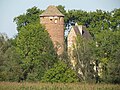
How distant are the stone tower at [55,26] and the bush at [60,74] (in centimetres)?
517

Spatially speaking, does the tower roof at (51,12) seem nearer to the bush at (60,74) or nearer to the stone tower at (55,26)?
the stone tower at (55,26)

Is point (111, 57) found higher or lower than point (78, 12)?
lower

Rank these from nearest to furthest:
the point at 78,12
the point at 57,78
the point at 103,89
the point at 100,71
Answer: the point at 103,89, the point at 57,78, the point at 100,71, the point at 78,12

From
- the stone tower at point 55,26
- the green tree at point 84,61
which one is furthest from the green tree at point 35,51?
the green tree at point 84,61

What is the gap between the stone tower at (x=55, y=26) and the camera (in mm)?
44219

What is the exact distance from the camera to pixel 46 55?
137 feet

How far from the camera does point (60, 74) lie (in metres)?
38.4

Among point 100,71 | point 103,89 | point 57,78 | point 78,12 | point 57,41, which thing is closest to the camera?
point 103,89

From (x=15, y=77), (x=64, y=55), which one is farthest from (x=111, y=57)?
(x=15, y=77)

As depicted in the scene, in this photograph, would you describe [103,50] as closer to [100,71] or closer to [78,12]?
[100,71]

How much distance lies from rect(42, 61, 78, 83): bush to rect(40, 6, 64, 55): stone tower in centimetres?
517

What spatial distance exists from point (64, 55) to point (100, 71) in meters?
3.30

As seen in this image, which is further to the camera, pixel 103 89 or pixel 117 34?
pixel 117 34

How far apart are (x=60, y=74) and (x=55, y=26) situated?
774 cm
